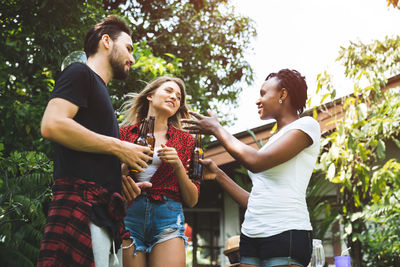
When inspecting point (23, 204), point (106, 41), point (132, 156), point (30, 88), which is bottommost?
point (23, 204)

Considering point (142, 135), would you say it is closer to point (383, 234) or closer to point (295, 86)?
point (295, 86)

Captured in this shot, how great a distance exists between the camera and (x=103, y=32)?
2.12 m

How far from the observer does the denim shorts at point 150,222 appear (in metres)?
2.41

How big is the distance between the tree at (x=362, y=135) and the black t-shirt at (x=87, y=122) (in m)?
3.95

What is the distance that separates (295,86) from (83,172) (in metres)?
1.22

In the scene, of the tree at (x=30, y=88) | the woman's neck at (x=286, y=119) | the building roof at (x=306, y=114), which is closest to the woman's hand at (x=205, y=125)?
the woman's neck at (x=286, y=119)

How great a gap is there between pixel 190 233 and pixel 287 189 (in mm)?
8597

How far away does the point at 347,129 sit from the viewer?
5.43 metres

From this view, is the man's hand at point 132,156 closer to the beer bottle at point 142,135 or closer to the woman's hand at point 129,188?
the woman's hand at point 129,188

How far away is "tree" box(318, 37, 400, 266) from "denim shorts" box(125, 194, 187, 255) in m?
3.30

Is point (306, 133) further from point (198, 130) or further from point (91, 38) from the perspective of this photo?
point (91, 38)

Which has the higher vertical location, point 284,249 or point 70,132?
point 70,132

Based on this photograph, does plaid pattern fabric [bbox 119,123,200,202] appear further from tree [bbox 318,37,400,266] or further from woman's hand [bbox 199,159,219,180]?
tree [bbox 318,37,400,266]

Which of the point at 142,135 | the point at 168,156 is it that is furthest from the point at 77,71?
the point at 142,135
